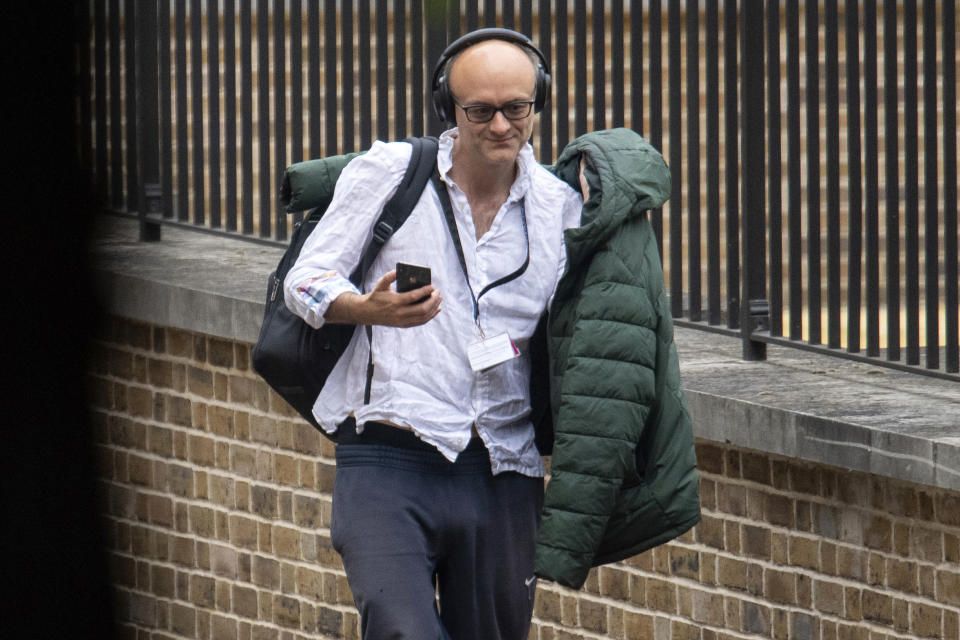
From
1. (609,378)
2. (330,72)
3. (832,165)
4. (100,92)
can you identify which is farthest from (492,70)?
(100,92)

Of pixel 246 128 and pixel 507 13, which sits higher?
pixel 507 13

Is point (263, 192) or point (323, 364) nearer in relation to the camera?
point (323, 364)

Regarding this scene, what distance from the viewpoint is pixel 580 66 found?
693cm

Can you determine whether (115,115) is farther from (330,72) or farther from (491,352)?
(491,352)

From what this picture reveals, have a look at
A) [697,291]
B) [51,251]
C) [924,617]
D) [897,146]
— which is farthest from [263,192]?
[924,617]

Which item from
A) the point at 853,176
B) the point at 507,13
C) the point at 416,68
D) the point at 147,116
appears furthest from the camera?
the point at 147,116

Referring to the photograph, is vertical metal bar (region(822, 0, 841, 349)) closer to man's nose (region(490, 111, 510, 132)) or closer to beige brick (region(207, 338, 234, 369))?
man's nose (region(490, 111, 510, 132))

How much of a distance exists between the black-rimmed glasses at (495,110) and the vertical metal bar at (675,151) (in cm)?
208

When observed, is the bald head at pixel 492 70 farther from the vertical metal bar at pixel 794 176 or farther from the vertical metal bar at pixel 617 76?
the vertical metal bar at pixel 617 76

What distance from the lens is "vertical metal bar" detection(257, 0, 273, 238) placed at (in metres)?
8.23

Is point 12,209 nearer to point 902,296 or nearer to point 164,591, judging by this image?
point 164,591

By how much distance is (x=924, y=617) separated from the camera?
549cm

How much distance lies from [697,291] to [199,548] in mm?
2516

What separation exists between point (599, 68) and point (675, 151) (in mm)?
451
